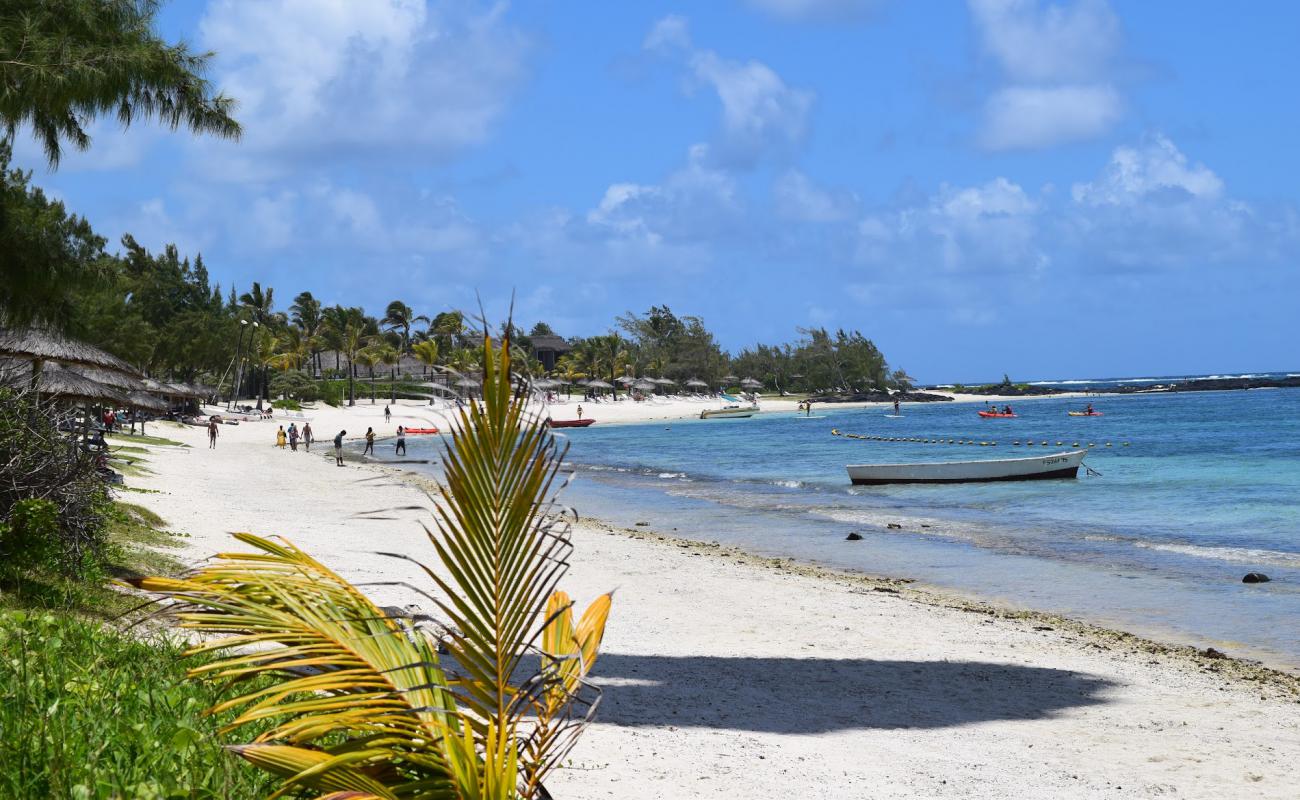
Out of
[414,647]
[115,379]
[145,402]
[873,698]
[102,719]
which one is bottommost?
[873,698]

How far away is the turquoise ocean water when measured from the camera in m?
13.8

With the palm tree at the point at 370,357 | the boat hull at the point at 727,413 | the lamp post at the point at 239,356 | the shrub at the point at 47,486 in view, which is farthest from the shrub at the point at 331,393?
the shrub at the point at 47,486

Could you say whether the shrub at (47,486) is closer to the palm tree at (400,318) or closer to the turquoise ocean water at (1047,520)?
the turquoise ocean water at (1047,520)

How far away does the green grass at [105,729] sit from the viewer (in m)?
3.22

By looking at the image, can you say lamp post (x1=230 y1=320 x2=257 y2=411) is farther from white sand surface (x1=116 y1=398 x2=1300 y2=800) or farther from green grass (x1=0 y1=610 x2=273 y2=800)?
green grass (x1=0 y1=610 x2=273 y2=800)

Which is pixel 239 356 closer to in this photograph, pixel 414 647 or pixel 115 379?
pixel 115 379

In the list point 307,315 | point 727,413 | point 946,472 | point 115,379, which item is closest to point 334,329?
point 307,315

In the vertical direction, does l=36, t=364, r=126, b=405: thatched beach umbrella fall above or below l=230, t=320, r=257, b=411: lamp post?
below

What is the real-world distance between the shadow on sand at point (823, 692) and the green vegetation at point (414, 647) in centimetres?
390

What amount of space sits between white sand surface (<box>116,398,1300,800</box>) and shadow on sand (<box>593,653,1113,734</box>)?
0.09 feet

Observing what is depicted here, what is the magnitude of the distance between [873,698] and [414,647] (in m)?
5.72

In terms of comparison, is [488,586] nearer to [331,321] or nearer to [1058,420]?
[1058,420]

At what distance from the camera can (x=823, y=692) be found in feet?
27.1

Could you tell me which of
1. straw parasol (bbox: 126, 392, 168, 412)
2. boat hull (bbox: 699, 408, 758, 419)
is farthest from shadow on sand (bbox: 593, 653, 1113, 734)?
boat hull (bbox: 699, 408, 758, 419)
